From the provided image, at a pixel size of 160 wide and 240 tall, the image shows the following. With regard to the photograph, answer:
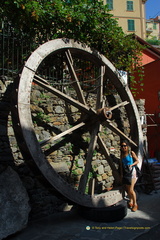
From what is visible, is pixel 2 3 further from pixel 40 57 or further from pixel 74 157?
pixel 74 157

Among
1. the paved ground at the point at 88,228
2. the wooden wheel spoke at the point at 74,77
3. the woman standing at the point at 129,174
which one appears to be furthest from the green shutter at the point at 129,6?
the paved ground at the point at 88,228

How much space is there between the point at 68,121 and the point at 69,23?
2.17 meters

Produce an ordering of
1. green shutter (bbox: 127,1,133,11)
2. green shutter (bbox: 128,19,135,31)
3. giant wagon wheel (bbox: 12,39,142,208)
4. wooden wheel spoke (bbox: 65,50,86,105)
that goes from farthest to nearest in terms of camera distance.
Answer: green shutter (bbox: 127,1,133,11) → green shutter (bbox: 128,19,135,31) → wooden wheel spoke (bbox: 65,50,86,105) → giant wagon wheel (bbox: 12,39,142,208)

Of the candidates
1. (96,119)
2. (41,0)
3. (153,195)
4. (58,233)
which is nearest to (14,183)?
(58,233)

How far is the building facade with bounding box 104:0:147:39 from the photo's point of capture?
19.0 meters

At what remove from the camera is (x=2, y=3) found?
438 cm

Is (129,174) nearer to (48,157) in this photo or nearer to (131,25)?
(48,157)

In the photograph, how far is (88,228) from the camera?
322 cm

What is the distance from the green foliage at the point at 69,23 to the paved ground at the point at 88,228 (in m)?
3.53

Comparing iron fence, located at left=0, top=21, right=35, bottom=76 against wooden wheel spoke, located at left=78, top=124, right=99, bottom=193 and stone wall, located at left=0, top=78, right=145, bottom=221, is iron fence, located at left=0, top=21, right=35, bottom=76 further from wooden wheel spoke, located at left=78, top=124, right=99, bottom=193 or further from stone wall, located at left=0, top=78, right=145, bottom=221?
wooden wheel spoke, located at left=78, top=124, right=99, bottom=193

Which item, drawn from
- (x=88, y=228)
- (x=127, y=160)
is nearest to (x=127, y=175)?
(x=127, y=160)

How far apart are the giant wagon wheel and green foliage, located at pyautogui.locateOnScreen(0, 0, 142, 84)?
0.64m

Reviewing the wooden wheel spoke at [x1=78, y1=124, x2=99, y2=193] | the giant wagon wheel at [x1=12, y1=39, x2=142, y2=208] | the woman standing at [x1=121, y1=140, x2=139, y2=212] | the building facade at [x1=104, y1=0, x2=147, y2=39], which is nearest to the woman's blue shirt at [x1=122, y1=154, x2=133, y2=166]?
the woman standing at [x1=121, y1=140, x2=139, y2=212]

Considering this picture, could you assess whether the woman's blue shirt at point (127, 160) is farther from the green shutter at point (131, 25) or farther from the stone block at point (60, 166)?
the green shutter at point (131, 25)
